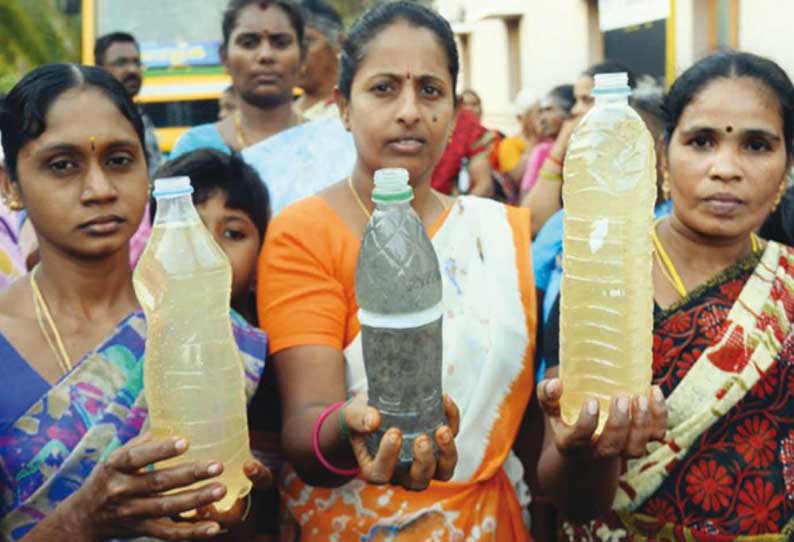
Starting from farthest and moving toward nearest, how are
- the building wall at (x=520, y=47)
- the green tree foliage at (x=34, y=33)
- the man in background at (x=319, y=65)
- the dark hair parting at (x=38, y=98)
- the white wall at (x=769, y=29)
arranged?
the green tree foliage at (x=34, y=33) < the building wall at (x=520, y=47) < the white wall at (x=769, y=29) < the man in background at (x=319, y=65) < the dark hair parting at (x=38, y=98)

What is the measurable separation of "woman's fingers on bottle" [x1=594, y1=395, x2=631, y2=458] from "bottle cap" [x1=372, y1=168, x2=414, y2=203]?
67cm

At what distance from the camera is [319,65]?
4.95 meters

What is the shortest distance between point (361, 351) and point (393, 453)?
0.51 m

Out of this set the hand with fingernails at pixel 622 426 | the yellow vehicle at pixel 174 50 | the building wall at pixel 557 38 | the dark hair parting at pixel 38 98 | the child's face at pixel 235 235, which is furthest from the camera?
the yellow vehicle at pixel 174 50

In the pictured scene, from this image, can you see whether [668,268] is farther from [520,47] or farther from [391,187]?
[520,47]

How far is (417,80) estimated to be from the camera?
2.44 metres

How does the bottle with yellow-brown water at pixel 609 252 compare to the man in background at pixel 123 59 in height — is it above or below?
below

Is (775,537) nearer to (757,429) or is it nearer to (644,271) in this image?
(757,429)

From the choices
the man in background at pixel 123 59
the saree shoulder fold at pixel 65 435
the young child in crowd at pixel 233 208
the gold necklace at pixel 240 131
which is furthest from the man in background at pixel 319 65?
the saree shoulder fold at pixel 65 435

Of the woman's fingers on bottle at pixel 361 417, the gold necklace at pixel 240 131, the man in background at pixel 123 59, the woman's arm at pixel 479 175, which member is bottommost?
the woman's fingers on bottle at pixel 361 417

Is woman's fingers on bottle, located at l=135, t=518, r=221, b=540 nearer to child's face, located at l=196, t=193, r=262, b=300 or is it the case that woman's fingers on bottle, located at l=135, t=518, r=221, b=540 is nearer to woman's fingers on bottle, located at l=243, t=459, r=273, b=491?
woman's fingers on bottle, located at l=243, t=459, r=273, b=491

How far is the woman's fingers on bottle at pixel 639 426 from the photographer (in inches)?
75.9

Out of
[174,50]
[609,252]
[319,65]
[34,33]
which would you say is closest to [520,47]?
[174,50]

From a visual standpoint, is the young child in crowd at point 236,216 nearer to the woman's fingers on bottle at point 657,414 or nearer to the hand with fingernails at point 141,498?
the hand with fingernails at point 141,498
